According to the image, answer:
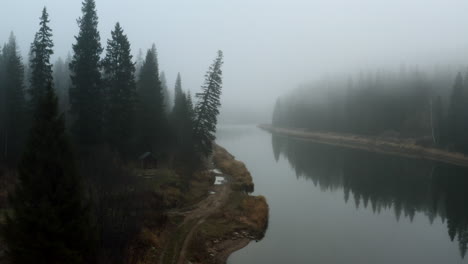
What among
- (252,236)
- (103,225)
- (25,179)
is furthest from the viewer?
(252,236)

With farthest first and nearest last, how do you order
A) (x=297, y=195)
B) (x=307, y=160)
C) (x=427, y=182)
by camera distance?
(x=307, y=160) → (x=427, y=182) → (x=297, y=195)

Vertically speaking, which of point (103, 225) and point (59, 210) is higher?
point (59, 210)

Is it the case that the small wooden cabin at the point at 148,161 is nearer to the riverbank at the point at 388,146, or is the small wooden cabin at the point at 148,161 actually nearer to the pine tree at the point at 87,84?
the pine tree at the point at 87,84

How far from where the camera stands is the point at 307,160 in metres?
77.2

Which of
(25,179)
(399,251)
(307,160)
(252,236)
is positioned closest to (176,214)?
(252,236)

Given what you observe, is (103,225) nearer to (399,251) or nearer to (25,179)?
(25,179)

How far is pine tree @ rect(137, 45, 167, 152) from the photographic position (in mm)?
42438

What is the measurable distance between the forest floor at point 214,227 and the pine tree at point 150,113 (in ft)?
38.5

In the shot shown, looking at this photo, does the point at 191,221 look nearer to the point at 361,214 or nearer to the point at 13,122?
the point at 361,214

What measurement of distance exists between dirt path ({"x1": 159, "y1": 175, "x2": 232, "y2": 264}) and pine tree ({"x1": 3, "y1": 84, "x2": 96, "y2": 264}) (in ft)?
29.8

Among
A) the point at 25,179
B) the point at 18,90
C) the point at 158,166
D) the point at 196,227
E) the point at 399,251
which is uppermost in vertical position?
the point at 18,90

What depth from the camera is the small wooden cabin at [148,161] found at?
38.1m

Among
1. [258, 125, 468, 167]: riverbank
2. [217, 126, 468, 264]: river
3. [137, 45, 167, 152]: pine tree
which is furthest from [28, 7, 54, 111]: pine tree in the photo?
[258, 125, 468, 167]: riverbank

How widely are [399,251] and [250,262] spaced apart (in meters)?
14.1
